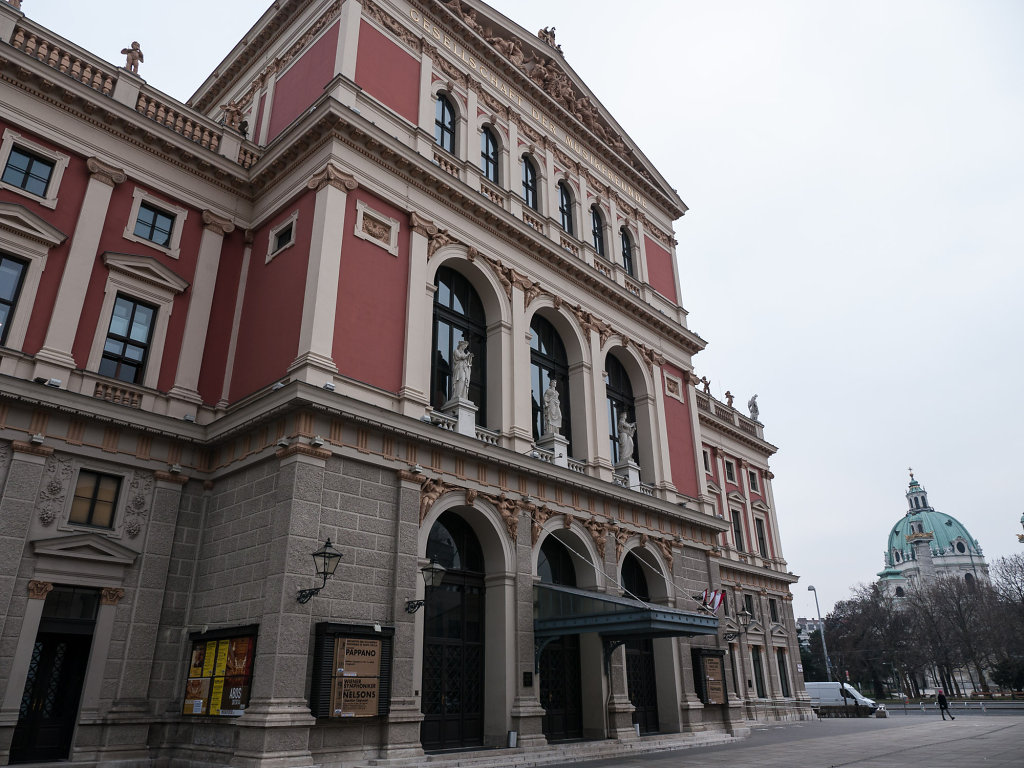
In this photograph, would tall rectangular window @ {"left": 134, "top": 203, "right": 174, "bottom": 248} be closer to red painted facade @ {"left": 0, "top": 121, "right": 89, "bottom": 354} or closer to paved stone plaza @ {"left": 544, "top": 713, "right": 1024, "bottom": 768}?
red painted facade @ {"left": 0, "top": 121, "right": 89, "bottom": 354}

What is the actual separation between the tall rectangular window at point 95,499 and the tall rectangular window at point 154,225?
6617 millimetres

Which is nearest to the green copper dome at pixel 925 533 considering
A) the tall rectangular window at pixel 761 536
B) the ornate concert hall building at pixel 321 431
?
the tall rectangular window at pixel 761 536

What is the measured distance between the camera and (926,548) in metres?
144

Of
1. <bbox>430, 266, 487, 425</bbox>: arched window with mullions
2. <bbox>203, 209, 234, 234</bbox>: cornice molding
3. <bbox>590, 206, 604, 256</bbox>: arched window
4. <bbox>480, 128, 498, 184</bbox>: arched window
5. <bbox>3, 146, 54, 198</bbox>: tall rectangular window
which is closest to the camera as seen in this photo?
<bbox>3, 146, 54, 198</bbox>: tall rectangular window

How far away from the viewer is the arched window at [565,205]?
28.8m

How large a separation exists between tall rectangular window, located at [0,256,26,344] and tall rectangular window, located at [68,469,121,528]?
12.3 ft

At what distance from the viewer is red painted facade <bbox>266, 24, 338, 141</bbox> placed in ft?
71.8

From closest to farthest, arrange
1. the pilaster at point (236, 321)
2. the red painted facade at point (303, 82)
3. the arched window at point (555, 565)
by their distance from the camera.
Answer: the pilaster at point (236, 321)
the red painted facade at point (303, 82)
the arched window at point (555, 565)

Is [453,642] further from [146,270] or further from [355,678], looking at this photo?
[146,270]

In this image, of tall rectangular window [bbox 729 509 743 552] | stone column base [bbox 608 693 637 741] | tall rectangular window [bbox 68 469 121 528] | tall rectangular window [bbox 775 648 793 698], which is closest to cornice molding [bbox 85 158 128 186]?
tall rectangular window [bbox 68 469 121 528]

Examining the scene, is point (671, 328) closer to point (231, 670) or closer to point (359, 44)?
point (359, 44)

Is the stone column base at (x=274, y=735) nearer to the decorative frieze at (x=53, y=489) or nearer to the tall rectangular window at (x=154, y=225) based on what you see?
the decorative frieze at (x=53, y=489)

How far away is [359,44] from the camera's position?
71.5ft

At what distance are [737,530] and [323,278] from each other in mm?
33030
